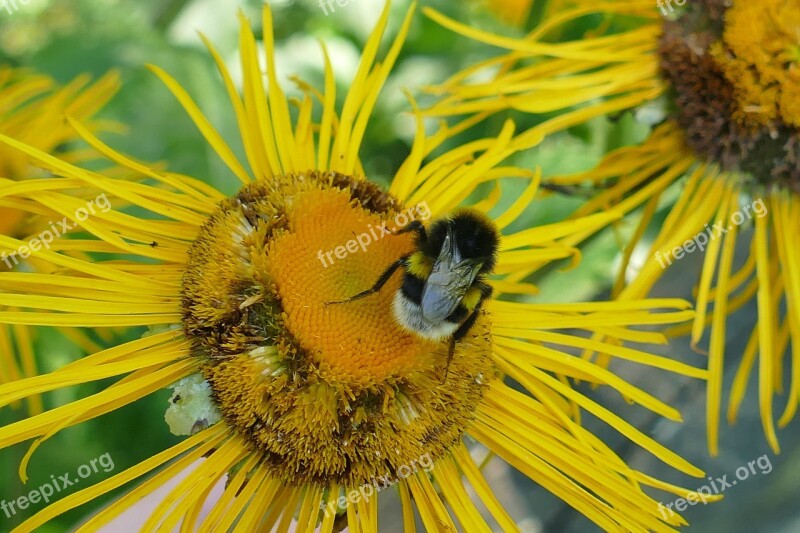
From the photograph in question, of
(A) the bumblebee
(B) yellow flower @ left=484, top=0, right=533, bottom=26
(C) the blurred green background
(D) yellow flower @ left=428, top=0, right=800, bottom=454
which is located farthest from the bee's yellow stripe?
(B) yellow flower @ left=484, top=0, right=533, bottom=26

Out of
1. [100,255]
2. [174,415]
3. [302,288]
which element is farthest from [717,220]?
[100,255]

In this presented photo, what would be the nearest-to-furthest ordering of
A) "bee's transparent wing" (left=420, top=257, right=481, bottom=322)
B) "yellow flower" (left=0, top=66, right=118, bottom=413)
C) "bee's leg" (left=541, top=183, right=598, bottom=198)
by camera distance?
"bee's transparent wing" (left=420, top=257, right=481, bottom=322)
"yellow flower" (left=0, top=66, right=118, bottom=413)
"bee's leg" (left=541, top=183, right=598, bottom=198)

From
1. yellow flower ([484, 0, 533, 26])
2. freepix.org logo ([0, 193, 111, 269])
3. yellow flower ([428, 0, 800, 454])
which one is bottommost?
yellow flower ([428, 0, 800, 454])

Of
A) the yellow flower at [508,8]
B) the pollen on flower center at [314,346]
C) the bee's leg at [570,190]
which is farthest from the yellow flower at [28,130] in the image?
the yellow flower at [508,8]

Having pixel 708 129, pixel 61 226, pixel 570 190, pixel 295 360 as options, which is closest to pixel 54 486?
pixel 61 226

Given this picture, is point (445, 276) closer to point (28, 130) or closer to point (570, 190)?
point (570, 190)

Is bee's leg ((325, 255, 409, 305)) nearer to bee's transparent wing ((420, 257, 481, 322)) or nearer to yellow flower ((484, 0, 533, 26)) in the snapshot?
bee's transparent wing ((420, 257, 481, 322))
